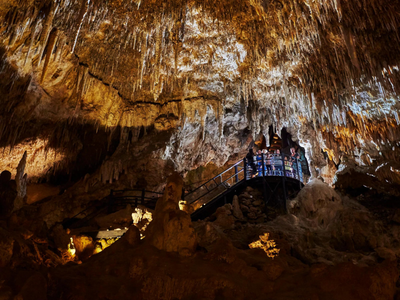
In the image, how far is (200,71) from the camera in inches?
412

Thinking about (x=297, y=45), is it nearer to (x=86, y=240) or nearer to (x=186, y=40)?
(x=186, y=40)

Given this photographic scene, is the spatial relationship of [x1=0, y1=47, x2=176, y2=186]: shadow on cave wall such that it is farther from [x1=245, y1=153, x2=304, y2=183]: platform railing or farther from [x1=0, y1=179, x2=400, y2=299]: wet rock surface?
[x1=245, y1=153, x2=304, y2=183]: platform railing

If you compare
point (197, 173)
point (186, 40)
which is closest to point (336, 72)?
point (186, 40)

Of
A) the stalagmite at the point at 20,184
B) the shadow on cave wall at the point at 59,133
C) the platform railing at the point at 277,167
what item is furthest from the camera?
the platform railing at the point at 277,167

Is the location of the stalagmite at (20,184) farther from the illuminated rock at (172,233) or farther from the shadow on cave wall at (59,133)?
the illuminated rock at (172,233)

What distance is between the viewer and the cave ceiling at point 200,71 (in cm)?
708

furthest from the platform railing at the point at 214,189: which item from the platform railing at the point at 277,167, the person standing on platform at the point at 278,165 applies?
the person standing on platform at the point at 278,165

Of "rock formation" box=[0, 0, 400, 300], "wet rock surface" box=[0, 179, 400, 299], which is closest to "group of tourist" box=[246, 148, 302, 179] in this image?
"rock formation" box=[0, 0, 400, 300]

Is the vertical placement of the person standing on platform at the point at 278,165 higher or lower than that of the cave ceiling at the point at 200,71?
lower

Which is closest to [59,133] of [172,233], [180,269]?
[172,233]

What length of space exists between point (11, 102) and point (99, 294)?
728cm

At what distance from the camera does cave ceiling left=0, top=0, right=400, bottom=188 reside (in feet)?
23.2

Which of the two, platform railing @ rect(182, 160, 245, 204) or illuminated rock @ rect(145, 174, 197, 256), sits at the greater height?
platform railing @ rect(182, 160, 245, 204)

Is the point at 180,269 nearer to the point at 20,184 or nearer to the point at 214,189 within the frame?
the point at 20,184
